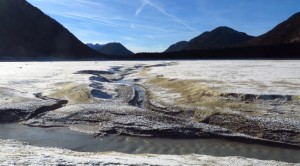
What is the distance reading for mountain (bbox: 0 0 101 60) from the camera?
488 feet

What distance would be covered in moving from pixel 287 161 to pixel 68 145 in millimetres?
8454

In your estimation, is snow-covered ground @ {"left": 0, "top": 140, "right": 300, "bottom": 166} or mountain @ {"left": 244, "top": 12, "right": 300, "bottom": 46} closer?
snow-covered ground @ {"left": 0, "top": 140, "right": 300, "bottom": 166}

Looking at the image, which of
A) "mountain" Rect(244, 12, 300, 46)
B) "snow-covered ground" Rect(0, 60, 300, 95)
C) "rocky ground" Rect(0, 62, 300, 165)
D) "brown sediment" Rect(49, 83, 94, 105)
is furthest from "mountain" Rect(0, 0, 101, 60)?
"rocky ground" Rect(0, 62, 300, 165)

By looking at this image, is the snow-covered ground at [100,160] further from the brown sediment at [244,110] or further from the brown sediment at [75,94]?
the brown sediment at [75,94]

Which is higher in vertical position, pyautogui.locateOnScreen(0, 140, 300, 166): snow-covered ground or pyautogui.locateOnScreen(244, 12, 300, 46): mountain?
pyautogui.locateOnScreen(244, 12, 300, 46): mountain

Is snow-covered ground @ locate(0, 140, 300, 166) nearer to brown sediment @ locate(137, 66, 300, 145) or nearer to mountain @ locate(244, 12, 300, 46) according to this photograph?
brown sediment @ locate(137, 66, 300, 145)

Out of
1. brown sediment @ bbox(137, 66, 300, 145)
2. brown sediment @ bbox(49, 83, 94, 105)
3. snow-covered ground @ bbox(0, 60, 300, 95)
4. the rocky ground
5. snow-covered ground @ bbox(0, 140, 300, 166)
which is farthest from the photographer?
snow-covered ground @ bbox(0, 60, 300, 95)

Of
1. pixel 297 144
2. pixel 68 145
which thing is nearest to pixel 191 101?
pixel 297 144

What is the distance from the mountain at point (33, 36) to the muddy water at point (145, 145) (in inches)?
5039

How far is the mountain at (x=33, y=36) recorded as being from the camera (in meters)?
149

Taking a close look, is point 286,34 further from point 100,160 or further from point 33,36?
point 100,160

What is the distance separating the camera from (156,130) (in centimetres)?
1711

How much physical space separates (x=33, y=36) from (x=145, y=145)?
162 metres

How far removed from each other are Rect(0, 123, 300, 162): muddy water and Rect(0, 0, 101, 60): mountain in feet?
420
